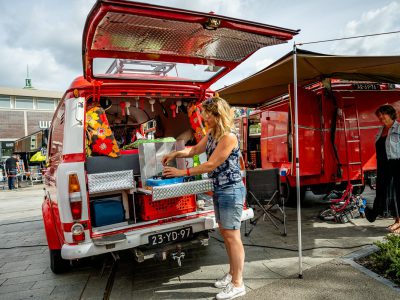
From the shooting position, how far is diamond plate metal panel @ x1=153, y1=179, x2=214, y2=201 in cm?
306

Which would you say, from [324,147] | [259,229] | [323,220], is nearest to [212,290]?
[259,229]

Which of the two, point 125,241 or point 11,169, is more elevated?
point 11,169

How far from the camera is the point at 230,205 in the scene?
289cm

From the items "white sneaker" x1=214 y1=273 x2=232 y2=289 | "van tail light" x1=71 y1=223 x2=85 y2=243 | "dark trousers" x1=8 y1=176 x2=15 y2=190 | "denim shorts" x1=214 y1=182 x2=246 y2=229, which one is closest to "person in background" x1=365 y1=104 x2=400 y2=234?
"white sneaker" x1=214 y1=273 x2=232 y2=289

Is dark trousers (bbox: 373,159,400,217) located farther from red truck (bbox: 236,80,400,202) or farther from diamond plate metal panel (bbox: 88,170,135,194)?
diamond plate metal panel (bbox: 88,170,135,194)

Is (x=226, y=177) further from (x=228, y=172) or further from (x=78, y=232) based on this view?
(x=78, y=232)

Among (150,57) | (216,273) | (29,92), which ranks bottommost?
(216,273)

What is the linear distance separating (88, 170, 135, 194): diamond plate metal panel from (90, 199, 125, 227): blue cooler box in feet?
0.85

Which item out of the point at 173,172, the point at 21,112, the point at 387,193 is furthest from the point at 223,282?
the point at 21,112

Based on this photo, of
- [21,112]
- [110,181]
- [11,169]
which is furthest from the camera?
[21,112]

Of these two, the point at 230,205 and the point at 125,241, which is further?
the point at 125,241

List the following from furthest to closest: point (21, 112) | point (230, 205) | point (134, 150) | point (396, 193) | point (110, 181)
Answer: point (21, 112), point (396, 193), point (134, 150), point (110, 181), point (230, 205)

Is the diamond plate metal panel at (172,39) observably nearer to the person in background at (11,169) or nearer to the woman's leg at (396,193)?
the woman's leg at (396,193)

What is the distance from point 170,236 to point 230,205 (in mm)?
898
